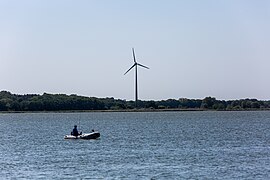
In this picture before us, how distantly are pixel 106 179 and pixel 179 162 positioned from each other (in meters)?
9.89

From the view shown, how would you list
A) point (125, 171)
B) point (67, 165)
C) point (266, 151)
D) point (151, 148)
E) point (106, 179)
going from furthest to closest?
point (151, 148) < point (266, 151) < point (67, 165) < point (125, 171) < point (106, 179)

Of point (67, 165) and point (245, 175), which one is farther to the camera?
point (67, 165)

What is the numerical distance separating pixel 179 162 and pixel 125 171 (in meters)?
6.21

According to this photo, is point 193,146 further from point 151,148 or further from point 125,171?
point 125,171

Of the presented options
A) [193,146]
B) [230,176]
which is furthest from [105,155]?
[230,176]

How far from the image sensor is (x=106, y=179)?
40969 millimetres

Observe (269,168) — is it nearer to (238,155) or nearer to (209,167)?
(209,167)

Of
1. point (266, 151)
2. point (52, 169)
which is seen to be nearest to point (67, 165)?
point (52, 169)

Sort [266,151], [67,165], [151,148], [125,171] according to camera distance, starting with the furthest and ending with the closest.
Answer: [151,148] → [266,151] → [67,165] → [125,171]

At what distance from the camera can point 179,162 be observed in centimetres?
4956

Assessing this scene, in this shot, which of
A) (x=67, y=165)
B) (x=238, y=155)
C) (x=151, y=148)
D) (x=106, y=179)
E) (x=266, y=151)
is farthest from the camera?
(x=151, y=148)

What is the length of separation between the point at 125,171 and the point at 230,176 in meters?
6.90

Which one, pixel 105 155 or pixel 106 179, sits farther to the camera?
pixel 105 155

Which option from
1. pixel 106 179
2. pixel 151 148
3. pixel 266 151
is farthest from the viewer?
pixel 151 148
